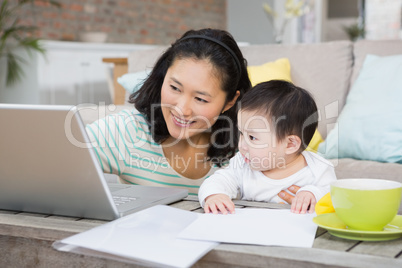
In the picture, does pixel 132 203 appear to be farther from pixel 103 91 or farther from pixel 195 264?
pixel 103 91

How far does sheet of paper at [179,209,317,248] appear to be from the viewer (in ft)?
2.52

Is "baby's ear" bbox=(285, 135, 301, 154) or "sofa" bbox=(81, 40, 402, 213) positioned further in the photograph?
"sofa" bbox=(81, 40, 402, 213)

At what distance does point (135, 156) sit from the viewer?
1613 millimetres

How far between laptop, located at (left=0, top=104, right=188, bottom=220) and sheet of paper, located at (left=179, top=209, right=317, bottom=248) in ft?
0.53

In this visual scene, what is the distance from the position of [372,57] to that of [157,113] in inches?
47.2

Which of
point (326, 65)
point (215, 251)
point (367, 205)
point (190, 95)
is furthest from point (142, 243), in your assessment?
point (326, 65)

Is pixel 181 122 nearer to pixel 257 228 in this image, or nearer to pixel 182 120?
pixel 182 120

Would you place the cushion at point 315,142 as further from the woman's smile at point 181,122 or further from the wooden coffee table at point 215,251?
the wooden coffee table at point 215,251

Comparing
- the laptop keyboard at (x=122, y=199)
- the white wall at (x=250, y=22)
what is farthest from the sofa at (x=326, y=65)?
the white wall at (x=250, y=22)

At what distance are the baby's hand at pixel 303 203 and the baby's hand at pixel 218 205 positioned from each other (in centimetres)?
12

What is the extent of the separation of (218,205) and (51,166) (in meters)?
0.32

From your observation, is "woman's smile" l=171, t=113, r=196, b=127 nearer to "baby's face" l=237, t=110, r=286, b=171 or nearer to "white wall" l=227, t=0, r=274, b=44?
"baby's face" l=237, t=110, r=286, b=171

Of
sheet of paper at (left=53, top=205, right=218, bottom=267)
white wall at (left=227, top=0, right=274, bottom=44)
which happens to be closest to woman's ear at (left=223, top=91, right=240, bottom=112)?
sheet of paper at (left=53, top=205, right=218, bottom=267)

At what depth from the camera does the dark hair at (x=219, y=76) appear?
1470 mm
